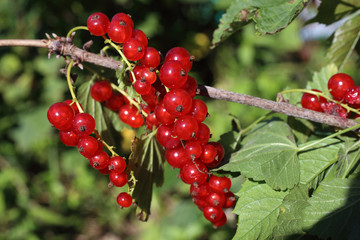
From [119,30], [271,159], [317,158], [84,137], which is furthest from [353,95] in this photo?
[84,137]

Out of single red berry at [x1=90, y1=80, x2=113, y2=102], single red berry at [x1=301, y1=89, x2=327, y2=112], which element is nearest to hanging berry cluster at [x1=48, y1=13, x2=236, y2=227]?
single red berry at [x1=90, y1=80, x2=113, y2=102]

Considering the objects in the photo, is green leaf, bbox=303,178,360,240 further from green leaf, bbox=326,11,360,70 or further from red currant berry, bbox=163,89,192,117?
green leaf, bbox=326,11,360,70

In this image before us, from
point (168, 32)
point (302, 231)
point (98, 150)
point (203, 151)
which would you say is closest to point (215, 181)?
point (203, 151)

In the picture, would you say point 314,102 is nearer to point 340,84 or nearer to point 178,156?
point 340,84

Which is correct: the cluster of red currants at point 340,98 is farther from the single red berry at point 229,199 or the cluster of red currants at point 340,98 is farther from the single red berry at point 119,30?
the single red berry at point 119,30

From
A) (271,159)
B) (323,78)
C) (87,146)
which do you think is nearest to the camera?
(87,146)

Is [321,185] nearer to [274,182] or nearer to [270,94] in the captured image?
[274,182]

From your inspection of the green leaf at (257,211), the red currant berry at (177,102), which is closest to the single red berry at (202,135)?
the red currant berry at (177,102)
